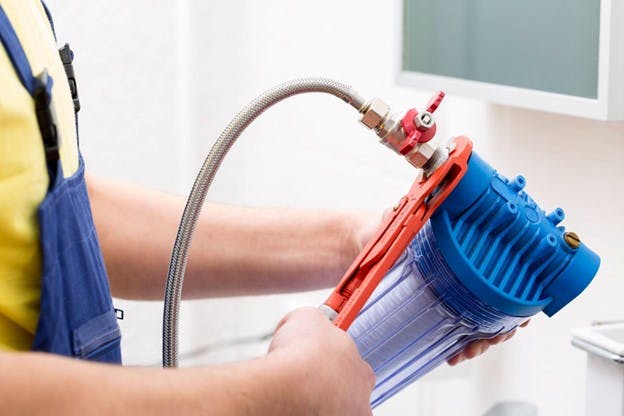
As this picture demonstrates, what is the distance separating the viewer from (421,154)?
31.9 inches

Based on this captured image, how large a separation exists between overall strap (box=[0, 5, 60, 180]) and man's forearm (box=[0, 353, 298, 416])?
0.64 feet

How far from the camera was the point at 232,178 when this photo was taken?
200cm

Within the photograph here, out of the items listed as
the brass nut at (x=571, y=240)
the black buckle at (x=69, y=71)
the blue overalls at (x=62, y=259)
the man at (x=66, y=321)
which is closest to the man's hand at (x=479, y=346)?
the man at (x=66, y=321)

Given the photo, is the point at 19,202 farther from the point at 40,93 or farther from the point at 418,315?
the point at 418,315

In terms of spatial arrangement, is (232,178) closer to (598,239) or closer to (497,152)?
(497,152)

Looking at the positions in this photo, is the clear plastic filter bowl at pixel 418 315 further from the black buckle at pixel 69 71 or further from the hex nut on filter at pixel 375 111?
the black buckle at pixel 69 71

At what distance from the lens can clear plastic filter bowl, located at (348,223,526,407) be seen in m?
0.85

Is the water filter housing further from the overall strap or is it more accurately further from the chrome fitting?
the overall strap

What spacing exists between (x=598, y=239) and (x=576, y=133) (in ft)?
0.40

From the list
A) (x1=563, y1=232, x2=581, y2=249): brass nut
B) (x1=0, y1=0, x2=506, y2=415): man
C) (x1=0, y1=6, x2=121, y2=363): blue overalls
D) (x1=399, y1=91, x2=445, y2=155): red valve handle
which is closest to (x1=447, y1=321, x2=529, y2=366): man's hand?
(x1=0, y1=0, x2=506, y2=415): man

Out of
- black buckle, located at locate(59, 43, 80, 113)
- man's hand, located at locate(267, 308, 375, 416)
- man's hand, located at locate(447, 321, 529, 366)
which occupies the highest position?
black buckle, located at locate(59, 43, 80, 113)

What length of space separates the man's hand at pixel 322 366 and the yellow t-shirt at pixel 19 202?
0.20 metres

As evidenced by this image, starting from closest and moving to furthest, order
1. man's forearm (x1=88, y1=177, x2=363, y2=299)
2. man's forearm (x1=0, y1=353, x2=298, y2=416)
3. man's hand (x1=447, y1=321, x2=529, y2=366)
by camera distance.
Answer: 1. man's forearm (x1=0, y1=353, x2=298, y2=416)
2. man's hand (x1=447, y1=321, x2=529, y2=366)
3. man's forearm (x1=88, y1=177, x2=363, y2=299)

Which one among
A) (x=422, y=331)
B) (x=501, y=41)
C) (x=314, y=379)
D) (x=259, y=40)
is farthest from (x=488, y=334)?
(x=259, y=40)
